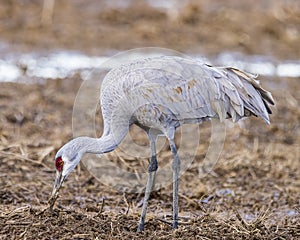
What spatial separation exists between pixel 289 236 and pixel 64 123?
14.9 ft

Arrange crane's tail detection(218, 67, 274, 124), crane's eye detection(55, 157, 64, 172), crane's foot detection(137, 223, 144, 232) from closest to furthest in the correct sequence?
crane's eye detection(55, 157, 64, 172) → crane's foot detection(137, 223, 144, 232) → crane's tail detection(218, 67, 274, 124)

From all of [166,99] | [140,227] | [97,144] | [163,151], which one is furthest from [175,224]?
[163,151]

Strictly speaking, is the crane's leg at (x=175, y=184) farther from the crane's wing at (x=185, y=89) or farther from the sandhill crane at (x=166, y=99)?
the crane's wing at (x=185, y=89)

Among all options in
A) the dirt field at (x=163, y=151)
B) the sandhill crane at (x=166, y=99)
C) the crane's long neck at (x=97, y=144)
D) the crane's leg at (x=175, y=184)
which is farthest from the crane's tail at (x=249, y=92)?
the crane's long neck at (x=97, y=144)

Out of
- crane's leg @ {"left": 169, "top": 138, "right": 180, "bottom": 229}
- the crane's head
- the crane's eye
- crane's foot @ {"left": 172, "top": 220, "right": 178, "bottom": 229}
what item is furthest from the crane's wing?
crane's foot @ {"left": 172, "top": 220, "right": 178, "bottom": 229}

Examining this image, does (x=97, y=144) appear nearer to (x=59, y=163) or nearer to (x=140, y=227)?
(x=59, y=163)

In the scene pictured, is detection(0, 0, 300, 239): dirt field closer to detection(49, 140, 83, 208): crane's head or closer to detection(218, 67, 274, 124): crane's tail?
detection(49, 140, 83, 208): crane's head

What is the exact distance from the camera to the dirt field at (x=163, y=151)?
20.2 ft

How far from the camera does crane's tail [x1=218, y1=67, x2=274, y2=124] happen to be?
657cm

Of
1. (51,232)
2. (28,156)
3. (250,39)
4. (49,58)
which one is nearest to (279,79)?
(250,39)

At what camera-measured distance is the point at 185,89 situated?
21.2ft

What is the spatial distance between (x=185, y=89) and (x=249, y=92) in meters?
0.58

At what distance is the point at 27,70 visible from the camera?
12188 mm

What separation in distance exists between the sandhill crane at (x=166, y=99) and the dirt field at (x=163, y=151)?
48 cm
